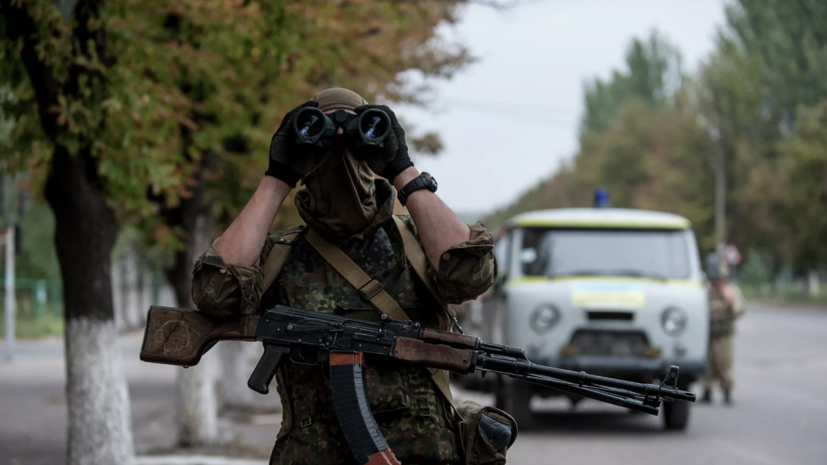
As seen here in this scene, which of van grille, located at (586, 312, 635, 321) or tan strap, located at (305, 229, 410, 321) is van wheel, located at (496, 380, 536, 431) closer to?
van grille, located at (586, 312, 635, 321)

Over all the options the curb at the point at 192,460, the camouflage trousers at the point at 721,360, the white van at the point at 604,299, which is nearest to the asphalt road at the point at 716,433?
the camouflage trousers at the point at 721,360

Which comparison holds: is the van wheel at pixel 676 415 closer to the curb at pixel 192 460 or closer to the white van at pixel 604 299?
the white van at pixel 604 299

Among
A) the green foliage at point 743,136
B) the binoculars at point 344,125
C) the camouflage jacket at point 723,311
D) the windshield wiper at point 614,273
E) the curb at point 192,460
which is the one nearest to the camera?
the binoculars at point 344,125

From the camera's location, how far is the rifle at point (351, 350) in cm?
321

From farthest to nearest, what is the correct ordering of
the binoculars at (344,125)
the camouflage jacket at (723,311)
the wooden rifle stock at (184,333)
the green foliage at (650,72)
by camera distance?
the green foliage at (650,72) < the camouflage jacket at (723,311) < the wooden rifle stock at (184,333) < the binoculars at (344,125)

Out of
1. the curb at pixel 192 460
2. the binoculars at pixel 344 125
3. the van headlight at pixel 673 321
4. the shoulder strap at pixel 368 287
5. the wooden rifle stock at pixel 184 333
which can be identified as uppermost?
the binoculars at pixel 344 125

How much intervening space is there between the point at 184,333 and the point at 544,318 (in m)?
7.74

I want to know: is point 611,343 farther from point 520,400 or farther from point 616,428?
point 616,428

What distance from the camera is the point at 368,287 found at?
11.0ft

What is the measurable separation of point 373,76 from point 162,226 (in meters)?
2.96

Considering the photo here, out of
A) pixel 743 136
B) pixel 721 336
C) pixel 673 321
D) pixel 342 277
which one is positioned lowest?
pixel 721 336

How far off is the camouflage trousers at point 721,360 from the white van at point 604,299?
2230 millimetres

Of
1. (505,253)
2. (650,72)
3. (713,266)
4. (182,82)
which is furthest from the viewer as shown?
(650,72)

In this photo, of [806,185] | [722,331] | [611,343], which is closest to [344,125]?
[611,343]
